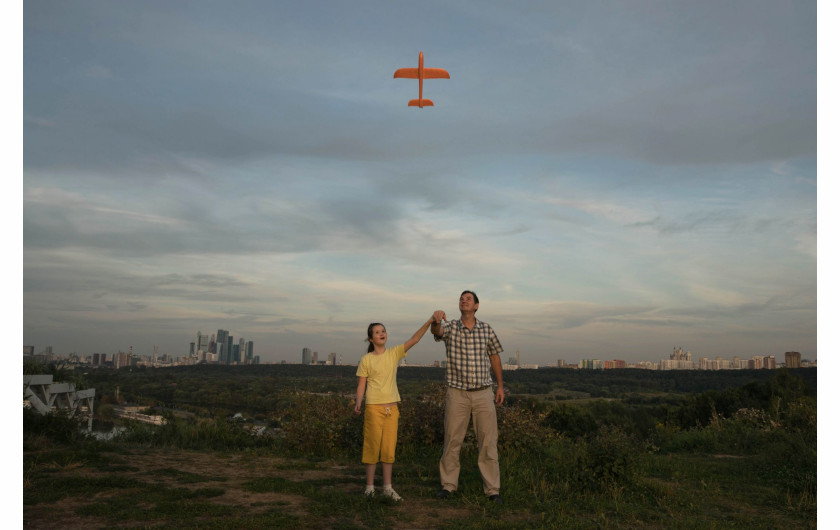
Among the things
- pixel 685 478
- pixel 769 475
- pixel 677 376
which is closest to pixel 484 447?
pixel 685 478

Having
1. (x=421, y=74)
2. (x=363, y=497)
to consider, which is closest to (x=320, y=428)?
(x=363, y=497)

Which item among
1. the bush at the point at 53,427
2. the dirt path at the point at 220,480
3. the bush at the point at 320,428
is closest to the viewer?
the dirt path at the point at 220,480

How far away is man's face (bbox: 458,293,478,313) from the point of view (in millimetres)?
6359

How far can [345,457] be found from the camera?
919 cm

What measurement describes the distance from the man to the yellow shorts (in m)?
0.69

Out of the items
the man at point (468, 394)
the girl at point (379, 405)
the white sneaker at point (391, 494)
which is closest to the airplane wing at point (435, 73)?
the man at point (468, 394)

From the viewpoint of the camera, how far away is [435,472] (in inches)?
301

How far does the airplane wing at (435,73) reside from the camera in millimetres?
22406

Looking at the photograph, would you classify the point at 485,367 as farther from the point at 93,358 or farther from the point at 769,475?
the point at 93,358

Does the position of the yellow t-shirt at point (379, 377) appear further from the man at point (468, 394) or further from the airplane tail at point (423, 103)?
the airplane tail at point (423, 103)

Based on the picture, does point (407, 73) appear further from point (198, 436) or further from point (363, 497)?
point (363, 497)

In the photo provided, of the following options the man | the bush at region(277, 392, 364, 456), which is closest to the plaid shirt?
the man

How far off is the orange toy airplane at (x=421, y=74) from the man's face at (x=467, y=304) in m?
16.0

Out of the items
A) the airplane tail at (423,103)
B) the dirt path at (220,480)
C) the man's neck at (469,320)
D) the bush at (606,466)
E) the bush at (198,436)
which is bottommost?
the bush at (198,436)
